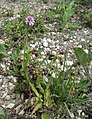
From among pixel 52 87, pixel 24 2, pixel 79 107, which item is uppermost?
pixel 24 2

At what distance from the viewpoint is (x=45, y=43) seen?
325cm

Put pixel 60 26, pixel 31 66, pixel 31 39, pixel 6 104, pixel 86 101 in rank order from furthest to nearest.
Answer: pixel 60 26
pixel 31 39
pixel 31 66
pixel 6 104
pixel 86 101

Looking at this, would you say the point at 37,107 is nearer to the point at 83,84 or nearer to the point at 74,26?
the point at 83,84

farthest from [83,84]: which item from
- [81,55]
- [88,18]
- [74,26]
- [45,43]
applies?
[88,18]

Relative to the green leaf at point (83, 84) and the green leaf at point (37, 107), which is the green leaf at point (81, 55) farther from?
the green leaf at point (37, 107)

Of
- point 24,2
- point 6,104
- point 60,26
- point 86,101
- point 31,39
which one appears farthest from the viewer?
point 24,2

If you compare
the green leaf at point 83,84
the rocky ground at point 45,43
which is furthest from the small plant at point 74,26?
the green leaf at point 83,84

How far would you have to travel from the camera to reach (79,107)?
2.51 metres

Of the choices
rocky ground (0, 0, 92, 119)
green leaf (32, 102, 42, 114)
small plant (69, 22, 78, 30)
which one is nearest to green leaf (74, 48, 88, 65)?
green leaf (32, 102, 42, 114)

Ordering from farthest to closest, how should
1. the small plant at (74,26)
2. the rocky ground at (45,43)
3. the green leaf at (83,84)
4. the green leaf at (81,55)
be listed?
the small plant at (74,26) → the rocky ground at (45,43) → the green leaf at (83,84) → the green leaf at (81,55)

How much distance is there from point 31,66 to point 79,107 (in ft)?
1.96

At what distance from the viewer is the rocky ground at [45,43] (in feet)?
8.43

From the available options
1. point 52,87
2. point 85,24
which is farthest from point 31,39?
point 52,87

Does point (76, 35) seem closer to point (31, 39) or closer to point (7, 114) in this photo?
point (31, 39)
